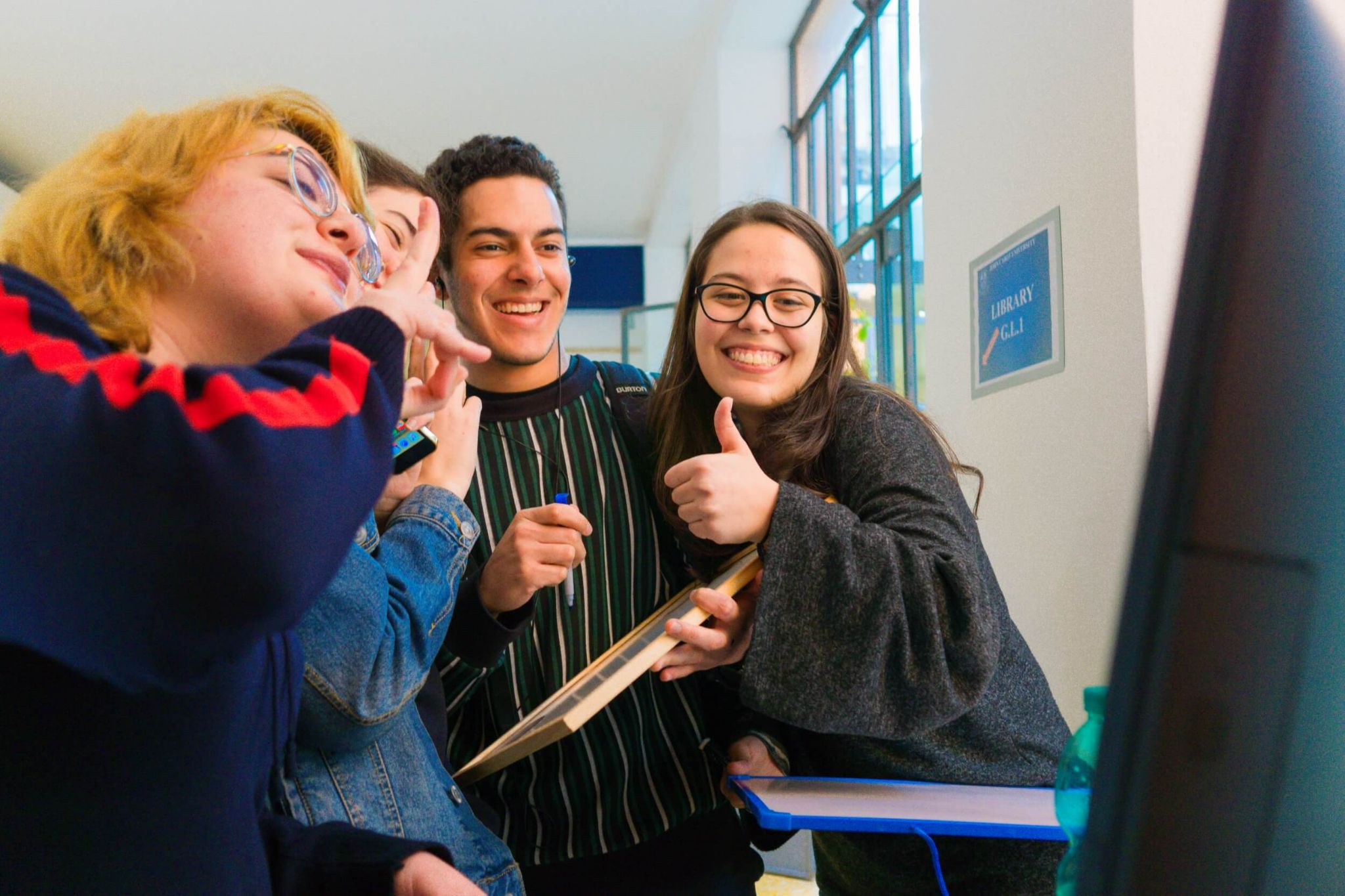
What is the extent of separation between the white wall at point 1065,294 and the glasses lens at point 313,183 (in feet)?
4.78

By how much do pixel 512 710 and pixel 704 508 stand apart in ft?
1.66

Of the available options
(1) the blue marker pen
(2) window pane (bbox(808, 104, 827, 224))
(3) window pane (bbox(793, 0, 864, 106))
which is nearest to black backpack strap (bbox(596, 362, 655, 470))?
(1) the blue marker pen

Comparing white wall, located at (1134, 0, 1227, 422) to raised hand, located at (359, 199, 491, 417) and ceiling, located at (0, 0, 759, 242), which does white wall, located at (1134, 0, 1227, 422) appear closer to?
raised hand, located at (359, 199, 491, 417)

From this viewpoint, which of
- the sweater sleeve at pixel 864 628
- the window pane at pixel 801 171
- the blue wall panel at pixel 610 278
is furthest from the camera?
the blue wall panel at pixel 610 278

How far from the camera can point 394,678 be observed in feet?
3.08

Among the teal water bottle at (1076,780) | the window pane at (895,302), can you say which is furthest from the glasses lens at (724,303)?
the window pane at (895,302)

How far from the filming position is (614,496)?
5.16ft

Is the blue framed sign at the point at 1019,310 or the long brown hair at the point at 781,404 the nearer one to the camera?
the long brown hair at the point at 781,404

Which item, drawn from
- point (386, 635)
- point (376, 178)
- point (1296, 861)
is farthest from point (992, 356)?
point (1296, 861)

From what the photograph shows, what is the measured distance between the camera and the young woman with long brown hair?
3.60 feet

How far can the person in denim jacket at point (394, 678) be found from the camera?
0.90 m

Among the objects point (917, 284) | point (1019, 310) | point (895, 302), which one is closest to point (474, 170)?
point (1019, 310)

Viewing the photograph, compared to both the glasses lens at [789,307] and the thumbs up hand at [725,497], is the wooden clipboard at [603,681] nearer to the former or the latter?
the thumbs up hand at [725,497]

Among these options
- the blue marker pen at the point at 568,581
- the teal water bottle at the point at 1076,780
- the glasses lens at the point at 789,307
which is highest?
the glasses lens at the point at 789,307
